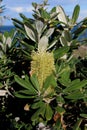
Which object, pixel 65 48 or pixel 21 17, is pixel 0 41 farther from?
pixel 65 48

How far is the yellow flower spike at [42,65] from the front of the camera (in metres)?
2.51

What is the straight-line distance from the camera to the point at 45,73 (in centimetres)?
251

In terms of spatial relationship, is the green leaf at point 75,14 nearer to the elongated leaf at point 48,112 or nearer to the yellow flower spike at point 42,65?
the yellow flower spike at point 42,65

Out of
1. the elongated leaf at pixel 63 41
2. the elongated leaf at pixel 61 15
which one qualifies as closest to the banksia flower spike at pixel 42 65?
the elongated leaf at pixel 63 41

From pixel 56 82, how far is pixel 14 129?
798 millimetres

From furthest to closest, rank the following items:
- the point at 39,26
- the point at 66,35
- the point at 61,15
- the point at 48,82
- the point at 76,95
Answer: the point at 61,15, the point at 66,35, the point at 39,26, the point at 76,95, the point at 48,82

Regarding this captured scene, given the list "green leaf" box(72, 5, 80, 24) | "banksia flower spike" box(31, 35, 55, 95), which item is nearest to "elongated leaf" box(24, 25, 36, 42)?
"banksia flower spike" box(31, 35, 55, 95)

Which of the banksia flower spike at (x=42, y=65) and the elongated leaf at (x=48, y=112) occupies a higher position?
the banksia flower spike at (x=42, y=65)

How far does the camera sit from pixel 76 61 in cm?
288

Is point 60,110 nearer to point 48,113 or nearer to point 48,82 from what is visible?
point 48,113

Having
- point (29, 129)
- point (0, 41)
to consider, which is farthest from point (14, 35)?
point (29, 129)

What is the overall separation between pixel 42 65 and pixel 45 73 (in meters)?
0.05

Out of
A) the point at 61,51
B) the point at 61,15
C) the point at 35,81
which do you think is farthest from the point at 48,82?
the point at 61,15

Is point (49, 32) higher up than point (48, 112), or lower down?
higher up
